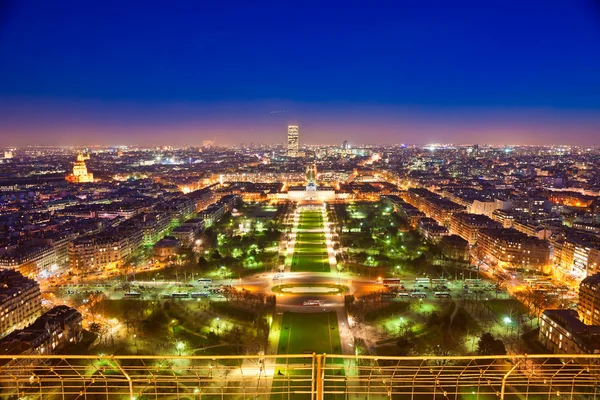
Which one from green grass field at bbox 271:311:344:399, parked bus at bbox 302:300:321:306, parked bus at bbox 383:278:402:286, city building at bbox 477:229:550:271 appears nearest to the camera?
green grass field at bbox 271:311:344:399

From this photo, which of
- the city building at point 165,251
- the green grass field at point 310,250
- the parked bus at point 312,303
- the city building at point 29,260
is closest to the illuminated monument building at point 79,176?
the green grass field at point 310,250

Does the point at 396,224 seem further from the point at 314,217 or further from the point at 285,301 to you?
the point at 285,301

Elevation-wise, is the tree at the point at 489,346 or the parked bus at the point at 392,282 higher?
the tree at the point at 489,346

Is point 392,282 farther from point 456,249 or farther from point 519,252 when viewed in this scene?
point 519,252

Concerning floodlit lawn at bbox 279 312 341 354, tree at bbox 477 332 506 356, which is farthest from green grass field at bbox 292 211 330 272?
tree at bbox 477 332 506 356

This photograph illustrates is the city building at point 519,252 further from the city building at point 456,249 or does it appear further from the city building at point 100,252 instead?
the city building at point 100,252

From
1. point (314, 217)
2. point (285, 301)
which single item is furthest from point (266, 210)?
point (285, 301)

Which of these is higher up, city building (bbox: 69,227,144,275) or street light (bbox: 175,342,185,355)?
city building (bbox: 69,227,144,275)

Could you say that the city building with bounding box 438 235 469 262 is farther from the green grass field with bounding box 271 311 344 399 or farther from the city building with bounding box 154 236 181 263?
the city building with bounding box 154 236 181 263
